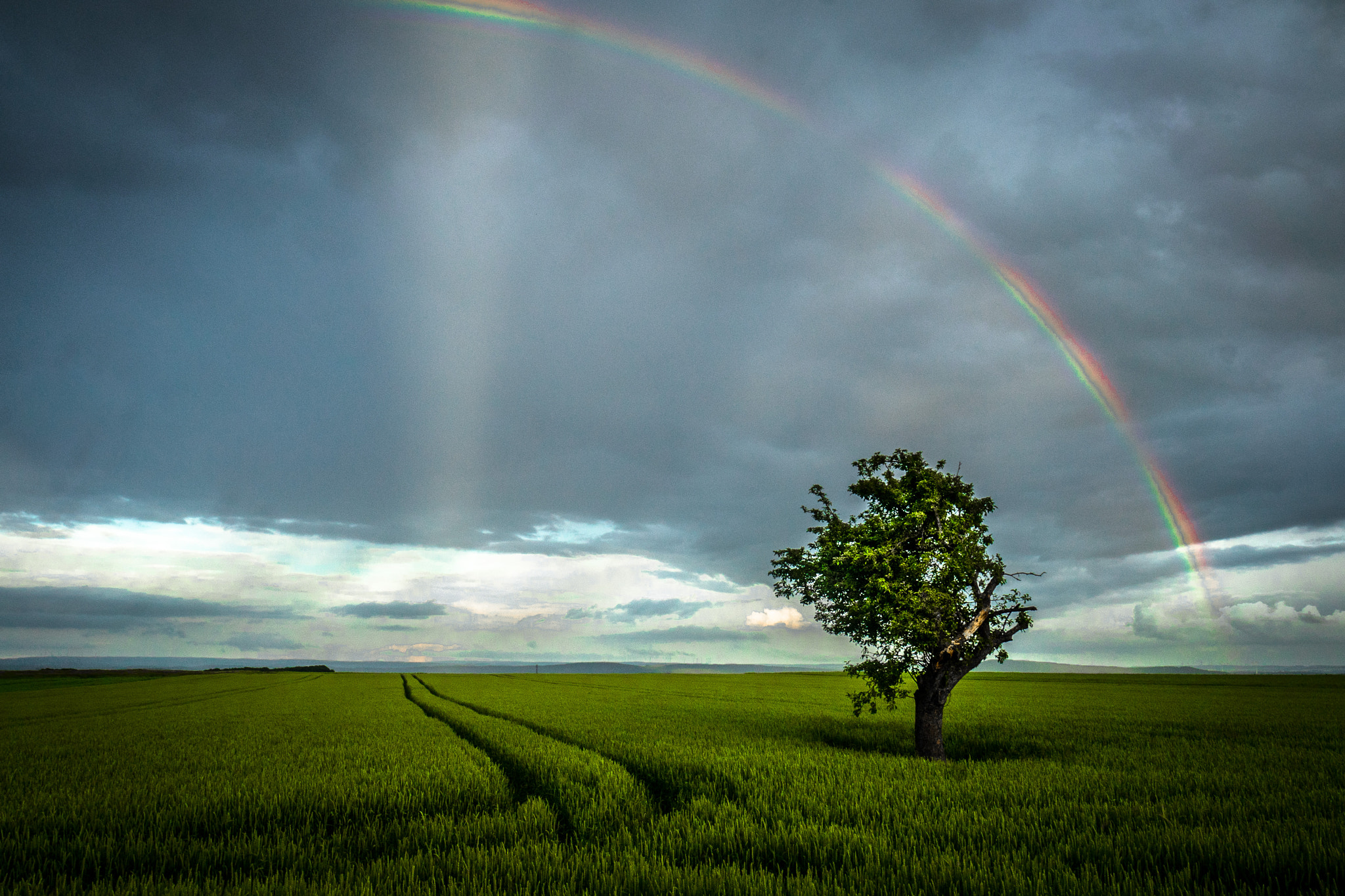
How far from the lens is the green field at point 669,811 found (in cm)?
660

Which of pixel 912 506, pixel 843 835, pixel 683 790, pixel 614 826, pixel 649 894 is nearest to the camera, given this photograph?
pixel 649 894

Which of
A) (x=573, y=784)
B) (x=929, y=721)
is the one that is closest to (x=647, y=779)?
(x=573, y=784)

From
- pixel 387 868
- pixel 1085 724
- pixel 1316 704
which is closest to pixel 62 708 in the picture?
pixel 387 868

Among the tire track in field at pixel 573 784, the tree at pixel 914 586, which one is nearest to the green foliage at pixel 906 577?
the tree at pixel 914 586

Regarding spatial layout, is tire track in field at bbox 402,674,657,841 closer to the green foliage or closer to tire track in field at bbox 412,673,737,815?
tire track in field at bbox 412,673,737,815

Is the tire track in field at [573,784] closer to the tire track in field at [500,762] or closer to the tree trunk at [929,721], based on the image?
the tire track in field at [500,762]

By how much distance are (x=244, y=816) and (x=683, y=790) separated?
7091 millimetres

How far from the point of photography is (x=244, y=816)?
976 cm

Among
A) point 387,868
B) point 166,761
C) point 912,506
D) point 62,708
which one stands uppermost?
A: point 912,506

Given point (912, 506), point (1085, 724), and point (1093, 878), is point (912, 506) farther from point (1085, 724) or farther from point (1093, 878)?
point (1085, 724)

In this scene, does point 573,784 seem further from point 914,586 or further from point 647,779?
point 914,586

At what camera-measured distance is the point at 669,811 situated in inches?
408

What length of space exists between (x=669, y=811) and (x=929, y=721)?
30.1 ft

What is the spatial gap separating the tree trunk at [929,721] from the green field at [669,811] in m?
0.62
